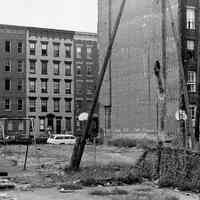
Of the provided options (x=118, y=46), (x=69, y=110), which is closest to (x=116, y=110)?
(x=118, y=46)

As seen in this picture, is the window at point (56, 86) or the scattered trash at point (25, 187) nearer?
the scattered trash at point (25, 187)

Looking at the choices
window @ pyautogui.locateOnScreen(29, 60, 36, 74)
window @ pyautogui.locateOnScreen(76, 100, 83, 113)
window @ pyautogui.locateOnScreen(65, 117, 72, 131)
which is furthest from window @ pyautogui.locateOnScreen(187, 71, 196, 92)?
window @ pyautogui.locateOnScreen(29, 60, 36, 74)

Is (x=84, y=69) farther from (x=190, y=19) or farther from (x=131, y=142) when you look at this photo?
(x=190, y=19)

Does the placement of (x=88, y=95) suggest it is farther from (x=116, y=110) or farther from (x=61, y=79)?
(x=116, y=110)

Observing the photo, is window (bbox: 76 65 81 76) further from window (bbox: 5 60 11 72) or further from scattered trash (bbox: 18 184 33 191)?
scattered trash (bbox: 18 184 33 191)

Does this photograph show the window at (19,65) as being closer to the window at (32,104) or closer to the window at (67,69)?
the window at (32,104)

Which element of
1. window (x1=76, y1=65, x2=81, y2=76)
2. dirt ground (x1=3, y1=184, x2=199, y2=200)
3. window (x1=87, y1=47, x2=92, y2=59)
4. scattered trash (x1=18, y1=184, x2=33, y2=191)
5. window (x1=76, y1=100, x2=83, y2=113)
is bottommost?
scattered trash (x1=18, y1=184, x2=33, y2=191)

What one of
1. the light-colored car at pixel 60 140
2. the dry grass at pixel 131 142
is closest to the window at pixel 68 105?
the light-colored car at pixel 60 140

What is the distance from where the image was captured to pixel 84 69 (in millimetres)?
79312

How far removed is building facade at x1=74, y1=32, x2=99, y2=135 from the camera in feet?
259

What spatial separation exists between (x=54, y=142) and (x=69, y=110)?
16253 millimetres

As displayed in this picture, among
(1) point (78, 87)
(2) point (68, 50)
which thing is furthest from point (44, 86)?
(2) point (68, 50)

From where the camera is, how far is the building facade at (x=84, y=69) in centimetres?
7894

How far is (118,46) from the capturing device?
184 ft
